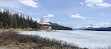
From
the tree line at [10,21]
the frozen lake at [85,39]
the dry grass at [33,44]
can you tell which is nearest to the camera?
the dry grass at [33,44]

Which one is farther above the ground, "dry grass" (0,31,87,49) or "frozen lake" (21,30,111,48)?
"dry grass" (0,31,87,49)

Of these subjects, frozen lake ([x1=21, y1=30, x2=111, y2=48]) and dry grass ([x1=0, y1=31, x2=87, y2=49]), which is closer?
dry grass ([x1=0, y1=31, x2=87, y2=49])

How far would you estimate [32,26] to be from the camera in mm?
147500

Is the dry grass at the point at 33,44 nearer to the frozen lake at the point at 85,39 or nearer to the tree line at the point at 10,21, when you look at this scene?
the frozen lake at the point at 85,39

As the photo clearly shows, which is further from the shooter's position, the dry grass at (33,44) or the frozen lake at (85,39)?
the frozen lake at (85,39)

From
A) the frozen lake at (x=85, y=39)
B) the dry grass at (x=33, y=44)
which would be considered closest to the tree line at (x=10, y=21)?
the frozen lake at (x=85, y=39)

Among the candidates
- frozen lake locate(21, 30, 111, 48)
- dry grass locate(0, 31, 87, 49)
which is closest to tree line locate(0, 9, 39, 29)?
frozen lake locate(21, 30, 111, 48)

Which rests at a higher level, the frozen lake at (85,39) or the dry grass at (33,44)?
the dry grass at (33,44)

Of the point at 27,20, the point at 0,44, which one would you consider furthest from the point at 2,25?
the point at 0,44

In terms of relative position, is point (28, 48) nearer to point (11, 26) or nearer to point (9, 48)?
point (9, 48)

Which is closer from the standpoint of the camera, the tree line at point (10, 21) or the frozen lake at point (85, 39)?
the frozen lake at point (85, 39)

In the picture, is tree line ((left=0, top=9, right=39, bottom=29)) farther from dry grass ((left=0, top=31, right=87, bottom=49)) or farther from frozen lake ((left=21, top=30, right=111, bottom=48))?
dry grass ((left=0, top=31, right=87, bottom=49))

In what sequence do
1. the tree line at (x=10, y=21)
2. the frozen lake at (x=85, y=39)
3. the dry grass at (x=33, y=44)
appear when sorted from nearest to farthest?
the dry grass at (x=33, y=44) → the frozen lake at (x=85, y=39) → the tree line at (x=10, y=21)

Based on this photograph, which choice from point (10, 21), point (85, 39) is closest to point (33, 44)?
point (85, 39)
